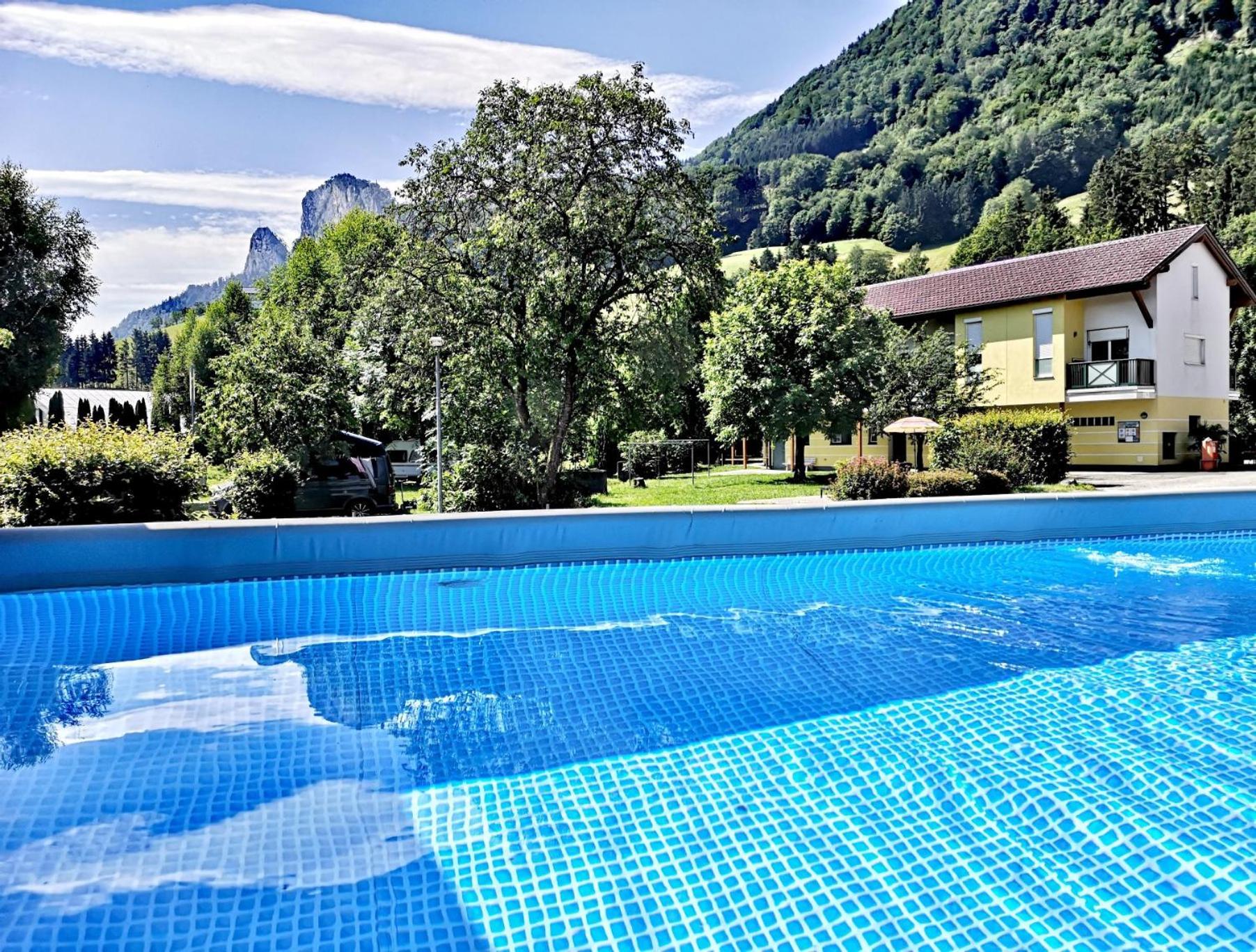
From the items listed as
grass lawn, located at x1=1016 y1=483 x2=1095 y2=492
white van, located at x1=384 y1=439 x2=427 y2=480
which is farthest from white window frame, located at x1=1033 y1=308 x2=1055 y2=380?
white van, located at x1=384 y1=439 x2=427 y2=480

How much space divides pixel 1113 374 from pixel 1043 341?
255 cm

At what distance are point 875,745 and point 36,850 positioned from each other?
4144 mm

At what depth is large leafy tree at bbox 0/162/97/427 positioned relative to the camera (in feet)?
88.0

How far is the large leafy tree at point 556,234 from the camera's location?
1453 centimetres

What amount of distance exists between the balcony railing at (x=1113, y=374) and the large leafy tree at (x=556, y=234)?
1883 centimetres

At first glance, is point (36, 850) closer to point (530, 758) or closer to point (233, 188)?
point (530, 758)

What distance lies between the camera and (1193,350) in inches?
1160

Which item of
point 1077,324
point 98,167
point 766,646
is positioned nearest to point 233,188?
point 98,167

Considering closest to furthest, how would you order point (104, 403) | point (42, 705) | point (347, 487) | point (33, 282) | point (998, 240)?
1. point (42, 705)
2. point (347, 487)
3. point (33, 282)
4. point (998, 240)
5. point (104, 403)

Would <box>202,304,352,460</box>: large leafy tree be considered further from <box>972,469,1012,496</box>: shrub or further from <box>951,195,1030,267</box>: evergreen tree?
<box>951,195,1030,267</box>: evergreen tree

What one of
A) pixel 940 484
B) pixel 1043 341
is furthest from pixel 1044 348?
pixel 940 484

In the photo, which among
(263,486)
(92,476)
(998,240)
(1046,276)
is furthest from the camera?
(998,240)

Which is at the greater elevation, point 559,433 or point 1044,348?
point 1044,348

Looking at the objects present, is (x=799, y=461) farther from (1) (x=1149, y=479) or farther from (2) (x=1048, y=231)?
(2) (x=1048, y=231)
